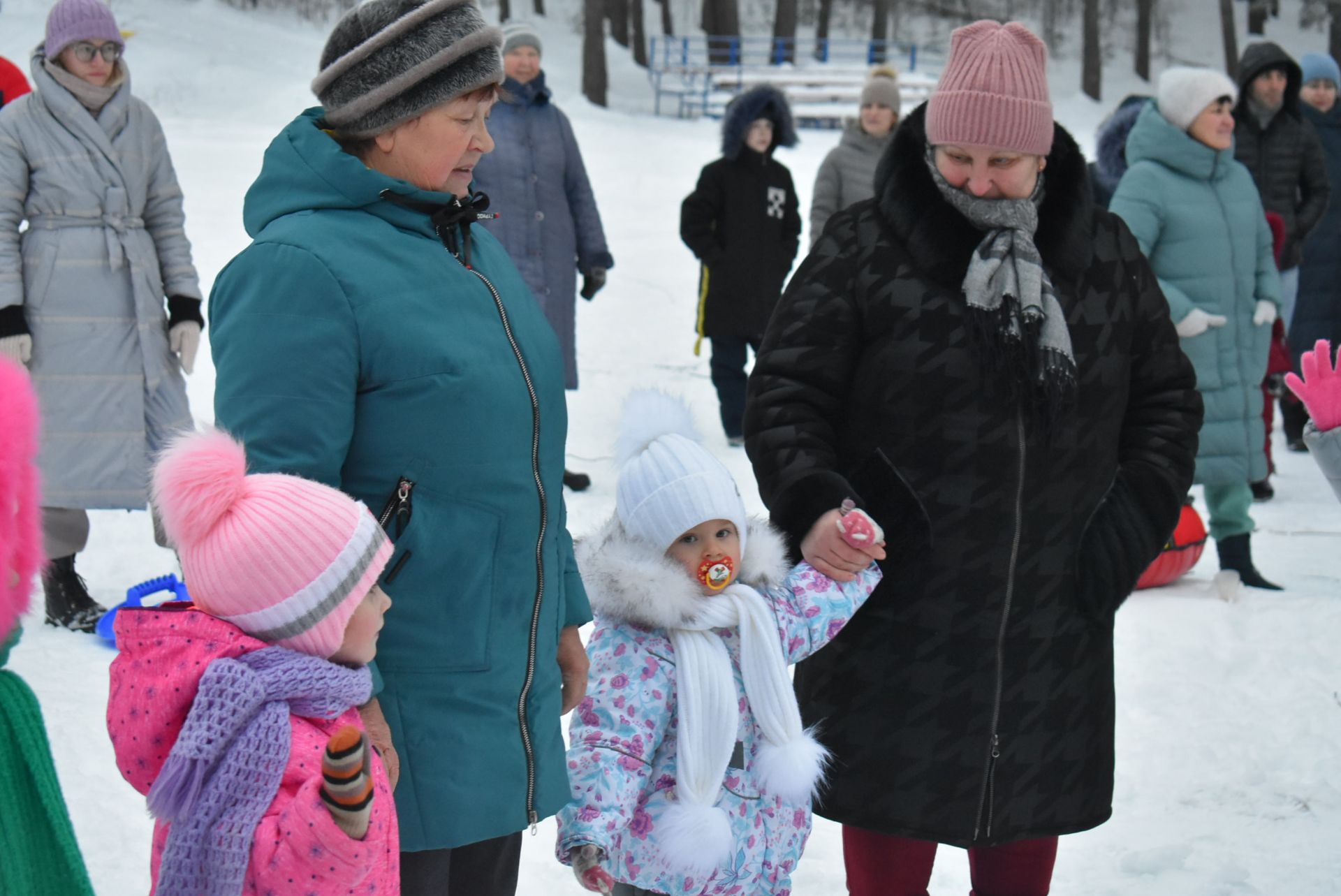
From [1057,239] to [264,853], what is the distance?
5.59ft

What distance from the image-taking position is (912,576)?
2.65 m

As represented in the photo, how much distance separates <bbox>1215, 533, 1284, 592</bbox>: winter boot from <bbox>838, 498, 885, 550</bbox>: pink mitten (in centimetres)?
366

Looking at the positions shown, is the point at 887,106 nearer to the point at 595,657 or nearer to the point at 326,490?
the point at 595,657

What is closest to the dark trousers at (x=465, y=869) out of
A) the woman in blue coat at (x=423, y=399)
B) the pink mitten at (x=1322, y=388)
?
the woman in blue coat at (x=423, y=399)

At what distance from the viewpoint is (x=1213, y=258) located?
17.9ft

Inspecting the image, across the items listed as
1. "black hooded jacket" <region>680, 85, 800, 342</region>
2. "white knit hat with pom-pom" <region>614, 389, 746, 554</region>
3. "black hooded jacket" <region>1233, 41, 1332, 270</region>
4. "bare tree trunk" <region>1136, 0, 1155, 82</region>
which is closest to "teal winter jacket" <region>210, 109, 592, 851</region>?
"white knit hat with pom-pom" <region>614, 389, 746, 554</region>

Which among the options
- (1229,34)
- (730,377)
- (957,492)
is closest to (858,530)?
(957,492)

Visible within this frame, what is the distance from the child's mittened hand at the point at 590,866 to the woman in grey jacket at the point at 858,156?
18.5 feet

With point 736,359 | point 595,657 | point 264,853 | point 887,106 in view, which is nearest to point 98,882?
point 595,657

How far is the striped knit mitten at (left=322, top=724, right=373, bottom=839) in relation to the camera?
66.1 inches

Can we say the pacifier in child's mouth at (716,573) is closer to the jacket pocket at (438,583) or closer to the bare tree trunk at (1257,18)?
the jacket pocket at (438,583)

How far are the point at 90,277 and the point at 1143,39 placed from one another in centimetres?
3154

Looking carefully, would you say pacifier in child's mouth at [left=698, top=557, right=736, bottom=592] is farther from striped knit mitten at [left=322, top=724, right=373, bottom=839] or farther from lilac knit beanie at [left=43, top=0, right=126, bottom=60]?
lilac knit beanie at [left=43, top=0, right=126, bottom=60]

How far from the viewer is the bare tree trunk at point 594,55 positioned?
2405 cm
